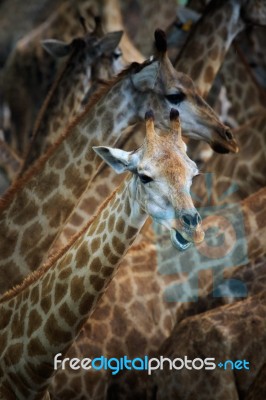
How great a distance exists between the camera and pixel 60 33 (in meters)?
10.6

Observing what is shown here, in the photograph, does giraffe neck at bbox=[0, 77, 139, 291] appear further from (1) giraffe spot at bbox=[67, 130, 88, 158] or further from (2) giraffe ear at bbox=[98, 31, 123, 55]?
(2) giraffe ear at bbox=[98, 31, 123, 55]

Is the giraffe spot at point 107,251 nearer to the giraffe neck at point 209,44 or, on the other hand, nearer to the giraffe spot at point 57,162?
the giraffe spot at point 57,162

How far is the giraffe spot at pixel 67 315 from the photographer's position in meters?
5.14

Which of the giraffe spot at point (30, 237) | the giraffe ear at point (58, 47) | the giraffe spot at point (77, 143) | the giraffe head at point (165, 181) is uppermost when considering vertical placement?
the giraffe head at point (165, 181)

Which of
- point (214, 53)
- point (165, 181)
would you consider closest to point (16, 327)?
point (165, 181)

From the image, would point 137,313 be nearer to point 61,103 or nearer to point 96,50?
point 61,103

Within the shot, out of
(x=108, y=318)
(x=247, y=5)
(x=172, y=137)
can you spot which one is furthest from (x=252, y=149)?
(x=172, y=137)

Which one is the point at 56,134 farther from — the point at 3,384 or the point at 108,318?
the point at 3,384

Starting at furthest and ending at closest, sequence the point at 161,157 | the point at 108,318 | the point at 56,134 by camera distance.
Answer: the point at 56,134, the point at 108,318, the point at 161,157

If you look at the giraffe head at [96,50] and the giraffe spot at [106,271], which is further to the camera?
the giraffe head at [96,50]

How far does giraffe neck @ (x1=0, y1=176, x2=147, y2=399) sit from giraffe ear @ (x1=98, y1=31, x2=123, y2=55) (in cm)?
299

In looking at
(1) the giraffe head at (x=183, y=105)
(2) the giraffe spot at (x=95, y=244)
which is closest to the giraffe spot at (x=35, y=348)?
(2) the giraffe spot at (x=95, y=244)

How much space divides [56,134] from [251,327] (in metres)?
2.37

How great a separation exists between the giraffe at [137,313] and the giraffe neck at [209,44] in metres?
1.19
